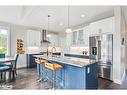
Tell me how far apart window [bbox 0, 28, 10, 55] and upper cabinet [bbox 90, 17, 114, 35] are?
14.4ft

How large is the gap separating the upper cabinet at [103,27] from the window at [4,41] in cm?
440

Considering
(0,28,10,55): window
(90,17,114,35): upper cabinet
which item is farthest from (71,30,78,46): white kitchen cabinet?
(0,28,10,55): window

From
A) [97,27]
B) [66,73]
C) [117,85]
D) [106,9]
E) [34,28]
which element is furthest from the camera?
[34,28]

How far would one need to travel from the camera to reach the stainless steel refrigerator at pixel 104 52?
426cm

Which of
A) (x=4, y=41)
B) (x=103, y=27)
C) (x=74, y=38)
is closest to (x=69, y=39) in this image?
(x=74, y=38)

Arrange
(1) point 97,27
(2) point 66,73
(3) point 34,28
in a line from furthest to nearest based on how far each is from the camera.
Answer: (3) point 34,28, (1) point 97,27, (2) point 66,73

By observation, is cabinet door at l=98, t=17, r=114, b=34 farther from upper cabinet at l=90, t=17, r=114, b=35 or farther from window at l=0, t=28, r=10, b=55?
window at l=0, t=28, r=10, b=55

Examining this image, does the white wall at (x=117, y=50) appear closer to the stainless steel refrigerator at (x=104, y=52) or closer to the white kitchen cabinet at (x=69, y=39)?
the stainless steel refrigerator at (x=104, y=52)

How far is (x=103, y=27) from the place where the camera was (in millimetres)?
4555

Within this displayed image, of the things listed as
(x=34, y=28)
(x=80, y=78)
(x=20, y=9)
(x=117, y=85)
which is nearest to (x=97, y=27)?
(x=117, y=85)

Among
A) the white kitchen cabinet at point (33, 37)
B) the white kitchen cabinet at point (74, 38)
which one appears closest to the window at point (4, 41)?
the white kitchen cabinet at point (33, 37)

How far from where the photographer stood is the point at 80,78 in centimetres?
286

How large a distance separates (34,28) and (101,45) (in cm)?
442

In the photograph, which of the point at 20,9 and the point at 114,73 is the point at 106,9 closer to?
the point at 114,73
